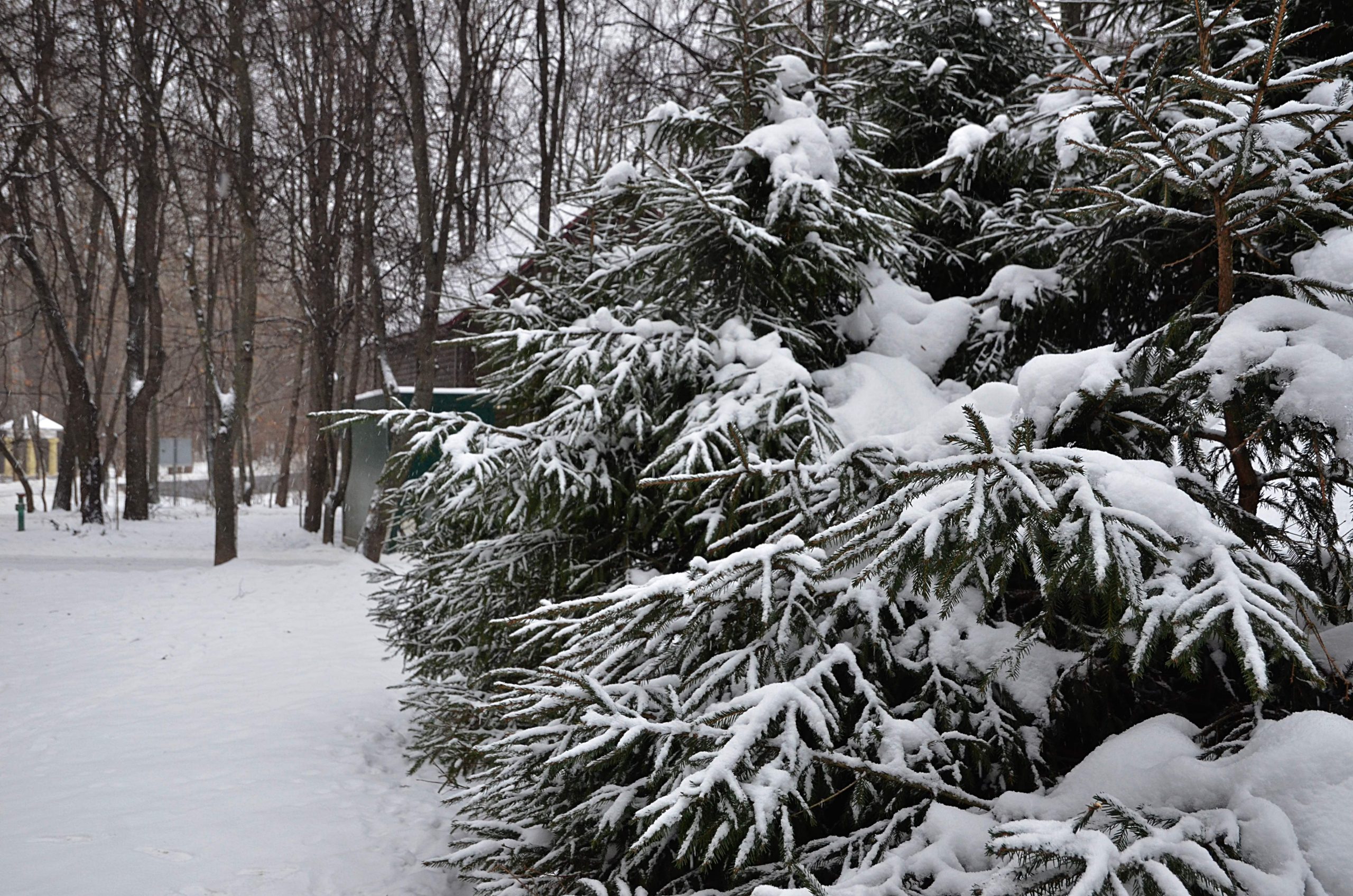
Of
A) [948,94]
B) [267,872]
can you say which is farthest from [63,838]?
[948,94]

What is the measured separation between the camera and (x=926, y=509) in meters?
2.06

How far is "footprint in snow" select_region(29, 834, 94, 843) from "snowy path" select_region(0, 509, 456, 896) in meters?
0.01

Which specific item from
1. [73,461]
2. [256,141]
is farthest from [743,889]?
[73,461]

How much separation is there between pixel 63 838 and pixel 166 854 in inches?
21.8

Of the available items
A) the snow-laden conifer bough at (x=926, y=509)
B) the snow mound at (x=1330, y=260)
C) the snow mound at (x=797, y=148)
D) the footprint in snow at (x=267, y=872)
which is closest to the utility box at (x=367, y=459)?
the snow-laden conifer bough at (x=926, y=509)

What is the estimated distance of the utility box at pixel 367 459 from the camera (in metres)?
14.2

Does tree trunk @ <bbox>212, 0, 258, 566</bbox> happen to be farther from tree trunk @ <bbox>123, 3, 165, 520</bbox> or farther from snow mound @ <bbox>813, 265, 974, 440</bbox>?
snow mound @ <bbox>813, 265, 974, 440</bbox>

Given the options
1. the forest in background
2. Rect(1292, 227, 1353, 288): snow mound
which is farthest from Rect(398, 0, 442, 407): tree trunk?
Rect(1292, 227, 1353, 288): snow mound

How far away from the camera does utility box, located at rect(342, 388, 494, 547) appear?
1425 centimetres

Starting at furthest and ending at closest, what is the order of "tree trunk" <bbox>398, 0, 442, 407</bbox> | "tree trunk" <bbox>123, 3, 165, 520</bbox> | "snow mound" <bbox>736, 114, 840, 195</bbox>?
"tree trunk" <bbox>123, 3, 165, 520</bbox>
"tree trunk" <bbox>398, 0, 442, 407</bbox>
"snow mound" <bbox>736, 114, 840, 195</bbox>

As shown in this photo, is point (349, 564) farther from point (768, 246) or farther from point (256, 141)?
point (768, 246)

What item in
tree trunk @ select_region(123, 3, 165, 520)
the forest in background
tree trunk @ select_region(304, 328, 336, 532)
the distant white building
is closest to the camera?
the forest in background

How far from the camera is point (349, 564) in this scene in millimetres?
14109

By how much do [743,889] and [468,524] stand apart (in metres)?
2.93
